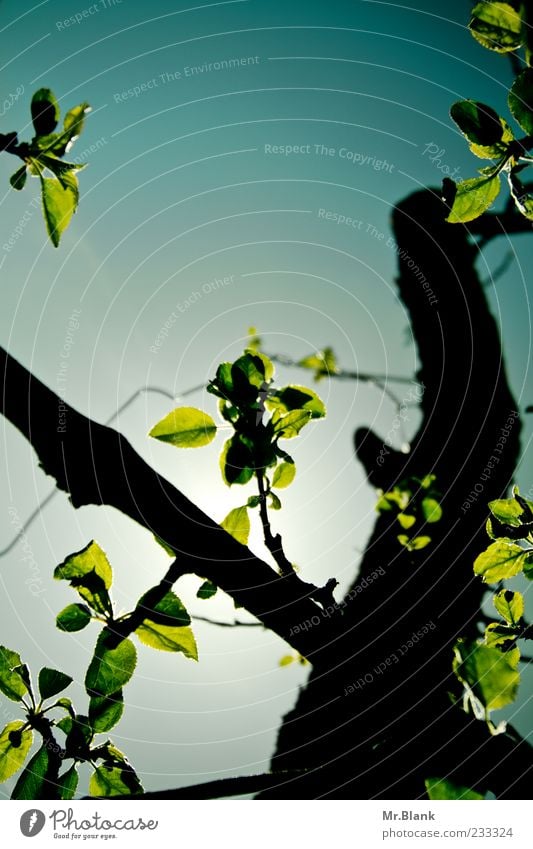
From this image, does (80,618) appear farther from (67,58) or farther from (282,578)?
(67,58)

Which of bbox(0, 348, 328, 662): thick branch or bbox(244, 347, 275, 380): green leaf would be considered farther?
bbox(244, 347, 275, 380): green leaf

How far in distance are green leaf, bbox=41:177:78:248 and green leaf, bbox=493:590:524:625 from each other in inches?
51.8

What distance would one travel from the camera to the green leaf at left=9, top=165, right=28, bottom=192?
1064 millimetres

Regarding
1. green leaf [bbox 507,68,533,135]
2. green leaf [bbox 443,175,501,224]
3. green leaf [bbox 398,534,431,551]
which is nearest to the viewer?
green leaf [bbox 507,68,533,135]

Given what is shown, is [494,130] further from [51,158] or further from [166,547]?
[166,547]

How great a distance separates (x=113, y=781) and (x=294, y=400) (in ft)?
3.20

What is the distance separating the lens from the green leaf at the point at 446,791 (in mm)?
1079

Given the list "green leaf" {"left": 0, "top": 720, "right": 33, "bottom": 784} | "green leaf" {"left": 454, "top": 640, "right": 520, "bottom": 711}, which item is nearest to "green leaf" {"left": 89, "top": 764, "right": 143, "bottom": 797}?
"green leaf" {"left": 0, "top": 720, "right": 33, "bottom": 784}

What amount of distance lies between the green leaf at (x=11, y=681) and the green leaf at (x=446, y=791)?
92 centimetres

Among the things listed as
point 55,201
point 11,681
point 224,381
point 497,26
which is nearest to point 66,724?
point 11,681

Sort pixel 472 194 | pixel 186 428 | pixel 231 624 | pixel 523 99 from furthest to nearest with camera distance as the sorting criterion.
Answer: pixel 231 624 → pixel 186 428 → pixel 472 194 → pixel 523 99

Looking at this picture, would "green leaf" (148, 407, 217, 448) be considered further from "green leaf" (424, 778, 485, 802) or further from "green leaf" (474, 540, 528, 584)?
"green leaf" (424, 778, 485, 802)

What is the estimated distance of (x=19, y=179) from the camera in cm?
107

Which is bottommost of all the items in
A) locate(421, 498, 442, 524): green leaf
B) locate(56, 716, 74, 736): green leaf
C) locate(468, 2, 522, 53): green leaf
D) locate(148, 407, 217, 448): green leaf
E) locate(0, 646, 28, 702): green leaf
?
locate(56, 716, 74, 736): green leaf
